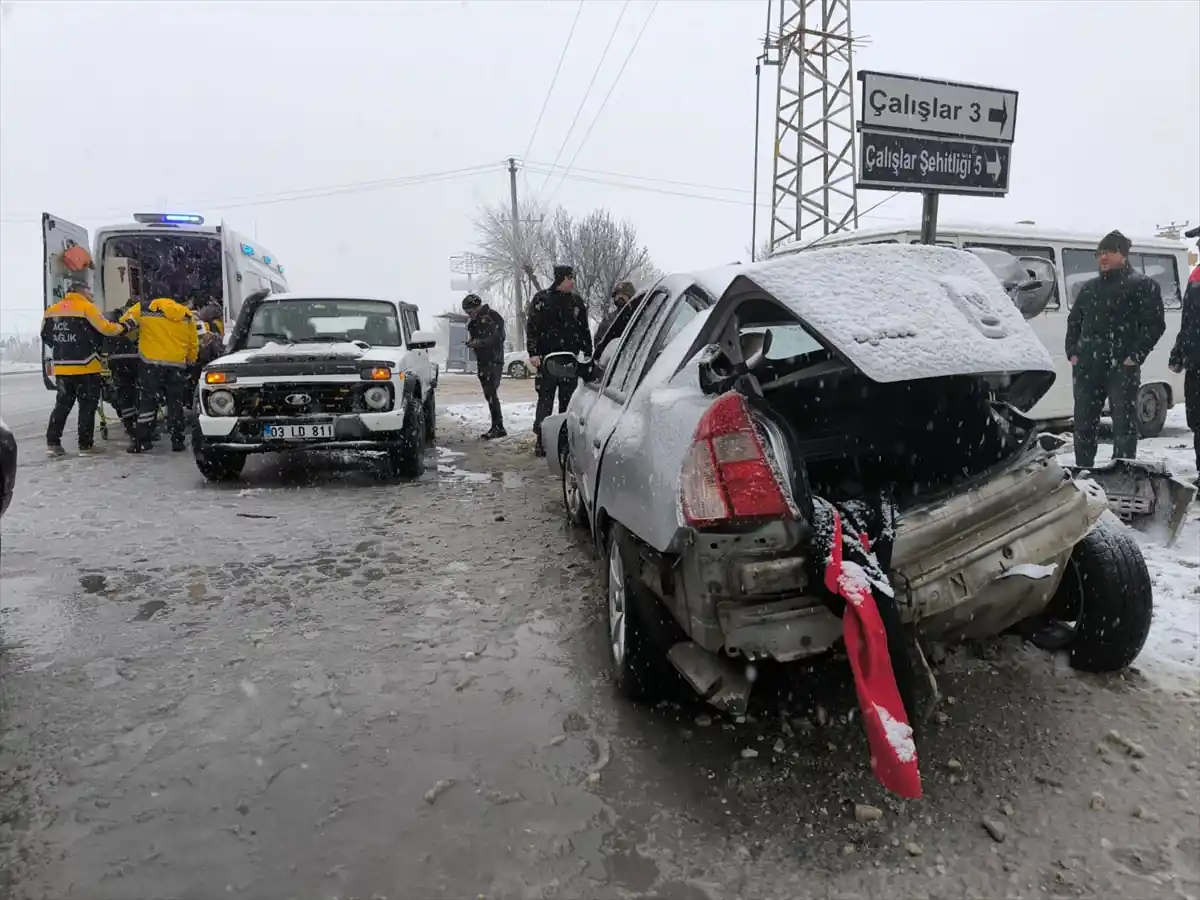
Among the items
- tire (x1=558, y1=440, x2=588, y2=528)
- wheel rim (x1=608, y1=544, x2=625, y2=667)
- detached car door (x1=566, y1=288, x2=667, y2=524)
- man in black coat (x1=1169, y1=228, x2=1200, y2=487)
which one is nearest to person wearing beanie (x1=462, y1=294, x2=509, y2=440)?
tire (x1=558, y1=440, x2=588, y2=528)

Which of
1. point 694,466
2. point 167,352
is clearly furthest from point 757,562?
point 167,352

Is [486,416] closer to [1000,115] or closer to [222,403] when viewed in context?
[222,403]

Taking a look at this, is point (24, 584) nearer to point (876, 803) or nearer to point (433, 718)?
point (433, 718)

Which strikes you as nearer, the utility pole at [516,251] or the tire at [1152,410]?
the tire at [1152,410]

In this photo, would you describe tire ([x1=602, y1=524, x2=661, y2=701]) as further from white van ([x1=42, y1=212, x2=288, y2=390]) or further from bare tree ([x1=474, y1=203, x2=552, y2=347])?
bare tree ([x1=474, y1=203, x2=552, y2=347])

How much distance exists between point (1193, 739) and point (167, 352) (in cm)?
929

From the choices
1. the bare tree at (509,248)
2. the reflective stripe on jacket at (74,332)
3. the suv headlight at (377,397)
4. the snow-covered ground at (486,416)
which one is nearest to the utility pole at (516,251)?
the bare tree at (509,248)

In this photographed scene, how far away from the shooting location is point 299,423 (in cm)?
687

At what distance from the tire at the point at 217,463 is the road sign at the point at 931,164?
215 inches

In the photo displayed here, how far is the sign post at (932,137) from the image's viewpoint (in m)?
4.36

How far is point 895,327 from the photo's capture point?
2.52m

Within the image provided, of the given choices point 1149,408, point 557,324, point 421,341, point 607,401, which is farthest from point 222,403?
point 1149,408

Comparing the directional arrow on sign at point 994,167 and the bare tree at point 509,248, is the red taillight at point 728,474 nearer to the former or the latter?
the directional arrow on sign at point 994,167

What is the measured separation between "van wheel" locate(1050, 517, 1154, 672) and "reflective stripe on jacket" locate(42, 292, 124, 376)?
29.2ft
